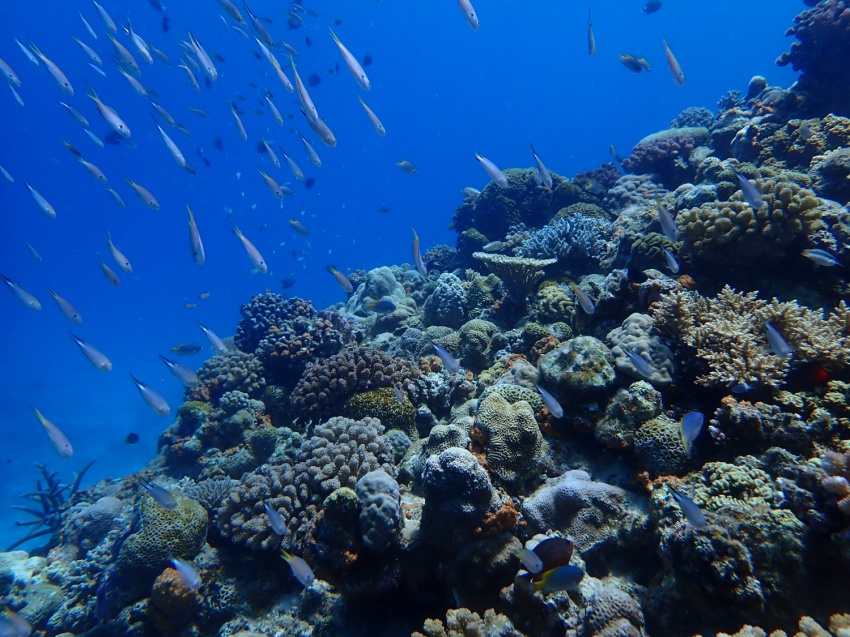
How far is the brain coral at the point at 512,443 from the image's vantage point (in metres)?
4.71

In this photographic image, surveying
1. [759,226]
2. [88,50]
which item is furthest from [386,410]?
[88,50]

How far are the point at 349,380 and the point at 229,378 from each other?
4.44 meters

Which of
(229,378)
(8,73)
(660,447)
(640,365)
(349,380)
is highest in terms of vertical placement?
(8,73)

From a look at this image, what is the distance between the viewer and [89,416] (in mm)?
39469

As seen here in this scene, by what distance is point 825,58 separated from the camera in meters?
11.4

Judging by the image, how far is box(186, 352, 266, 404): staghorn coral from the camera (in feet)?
32.3

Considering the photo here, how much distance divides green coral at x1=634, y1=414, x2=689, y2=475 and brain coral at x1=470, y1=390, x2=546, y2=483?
43.0 inches

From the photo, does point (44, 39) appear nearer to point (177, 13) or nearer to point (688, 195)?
point (177, 13)

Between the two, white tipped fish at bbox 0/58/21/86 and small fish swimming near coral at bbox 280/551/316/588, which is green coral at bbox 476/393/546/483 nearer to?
small fish swimming near coral at bbox 280/551/316/588

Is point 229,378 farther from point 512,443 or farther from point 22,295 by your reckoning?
point 512,443

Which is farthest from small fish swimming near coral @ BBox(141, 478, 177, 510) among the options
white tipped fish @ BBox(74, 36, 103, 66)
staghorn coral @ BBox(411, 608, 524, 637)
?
white tipped fish @ BBox(74, 36, 103, 66)

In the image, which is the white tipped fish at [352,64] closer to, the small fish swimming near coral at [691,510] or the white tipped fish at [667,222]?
the white tipped fish at [667,222]

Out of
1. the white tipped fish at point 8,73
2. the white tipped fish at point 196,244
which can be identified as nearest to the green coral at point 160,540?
the white tipped fish at point 196,244

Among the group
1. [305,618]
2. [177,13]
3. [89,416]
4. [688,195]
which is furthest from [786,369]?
[177,13]
